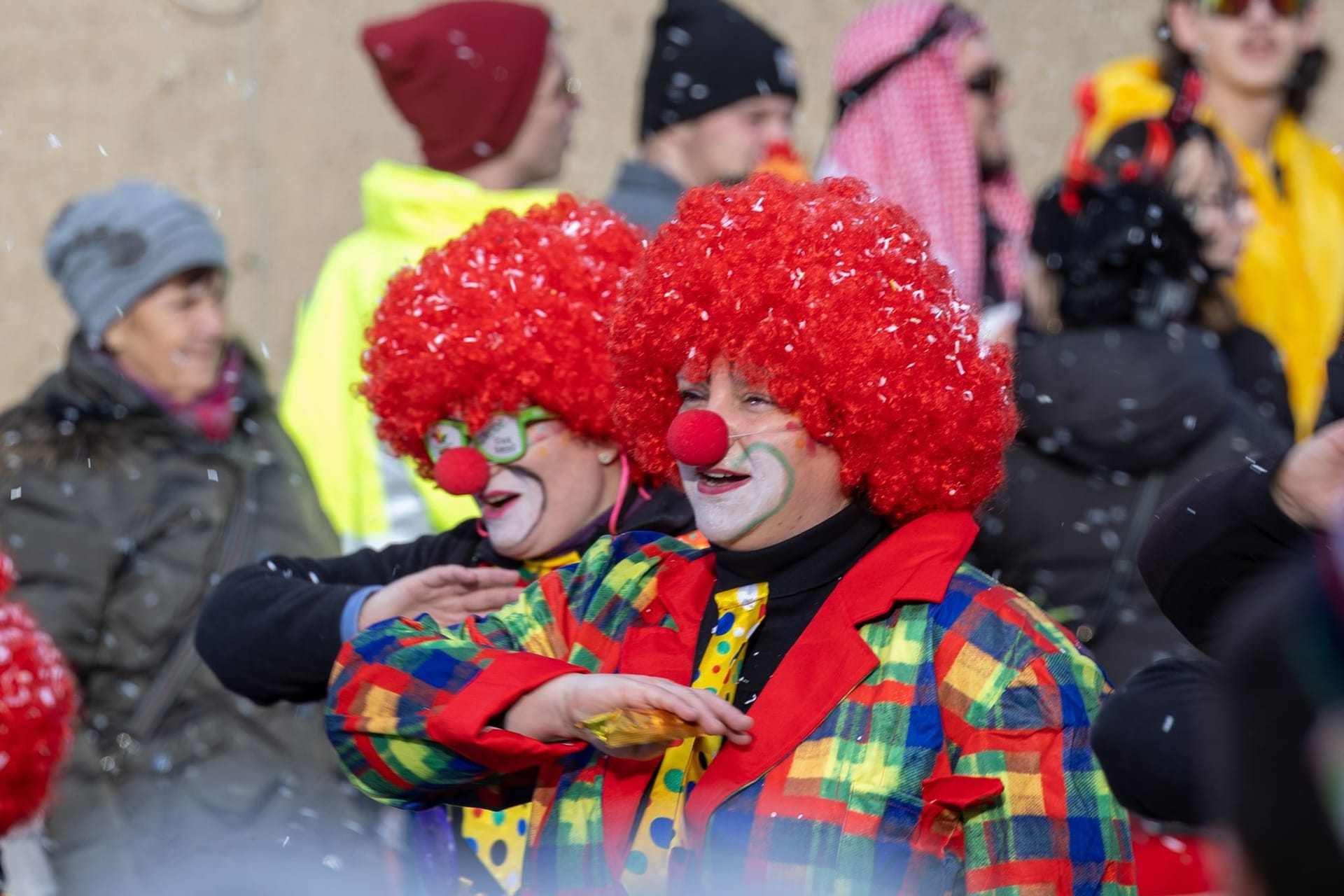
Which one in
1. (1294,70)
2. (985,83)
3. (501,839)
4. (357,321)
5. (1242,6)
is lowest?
(501,839)

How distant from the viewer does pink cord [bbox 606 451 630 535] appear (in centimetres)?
258

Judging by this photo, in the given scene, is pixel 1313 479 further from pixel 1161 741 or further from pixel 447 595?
pixel 447 595

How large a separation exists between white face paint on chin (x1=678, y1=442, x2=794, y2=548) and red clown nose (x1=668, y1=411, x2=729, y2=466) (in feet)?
0.11

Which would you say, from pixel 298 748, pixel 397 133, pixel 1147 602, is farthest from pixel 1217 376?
pixel 397 133

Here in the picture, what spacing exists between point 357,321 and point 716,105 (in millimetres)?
1258

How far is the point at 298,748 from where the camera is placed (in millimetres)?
3672

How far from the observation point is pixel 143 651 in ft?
11.7

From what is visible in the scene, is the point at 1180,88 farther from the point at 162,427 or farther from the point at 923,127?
the point at 162,427

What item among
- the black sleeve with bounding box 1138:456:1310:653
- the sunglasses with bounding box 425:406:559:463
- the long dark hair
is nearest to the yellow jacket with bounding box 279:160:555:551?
the sunglasses with bounding box 425:406:559:463

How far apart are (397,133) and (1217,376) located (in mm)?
3753

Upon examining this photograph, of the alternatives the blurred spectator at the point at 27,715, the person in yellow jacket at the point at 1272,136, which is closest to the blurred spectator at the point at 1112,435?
the person in yellow jacket at the point at 1272,136

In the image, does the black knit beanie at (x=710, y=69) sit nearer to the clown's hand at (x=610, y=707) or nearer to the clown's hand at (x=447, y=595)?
the clown's hand at (x=447, y=595)

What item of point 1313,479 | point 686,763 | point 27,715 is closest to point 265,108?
point 27,715

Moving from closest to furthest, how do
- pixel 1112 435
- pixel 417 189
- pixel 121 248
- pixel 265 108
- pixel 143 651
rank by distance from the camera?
pixel 1112 435 → pixel 143 651 → pixel 417 189 → pixel 121 248 → pixel 265 108
